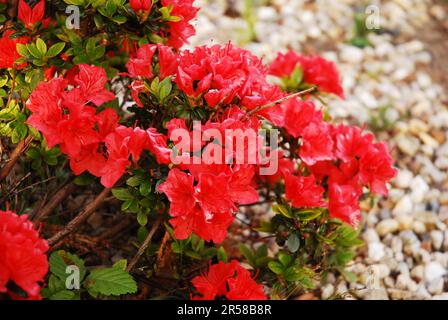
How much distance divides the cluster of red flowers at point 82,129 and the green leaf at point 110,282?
252 mm

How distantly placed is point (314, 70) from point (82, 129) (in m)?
0.94

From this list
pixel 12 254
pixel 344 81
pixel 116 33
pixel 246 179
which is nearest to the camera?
pixel 12 254

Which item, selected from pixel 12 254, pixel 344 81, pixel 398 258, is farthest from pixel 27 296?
pixel 344 81

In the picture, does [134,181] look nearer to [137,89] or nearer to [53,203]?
[137,89]

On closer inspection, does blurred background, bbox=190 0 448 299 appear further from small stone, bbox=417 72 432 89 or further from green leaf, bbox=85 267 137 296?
green leaf, bbox=85 267 137 296

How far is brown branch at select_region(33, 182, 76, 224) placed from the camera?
182cm

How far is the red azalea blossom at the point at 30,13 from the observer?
1.73 m

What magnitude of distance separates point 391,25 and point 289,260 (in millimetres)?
2102

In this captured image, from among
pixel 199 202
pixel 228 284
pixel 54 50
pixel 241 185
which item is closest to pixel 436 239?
pixel 228 284

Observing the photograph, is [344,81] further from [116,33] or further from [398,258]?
[116,33]

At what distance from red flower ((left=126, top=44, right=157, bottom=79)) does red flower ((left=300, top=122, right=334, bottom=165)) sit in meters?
0.51

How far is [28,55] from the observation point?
171cm

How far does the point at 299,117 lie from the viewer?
191 cm

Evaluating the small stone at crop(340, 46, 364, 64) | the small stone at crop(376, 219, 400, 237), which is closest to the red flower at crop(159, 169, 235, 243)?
the small stone at crop(376, 219, 400, 237)
